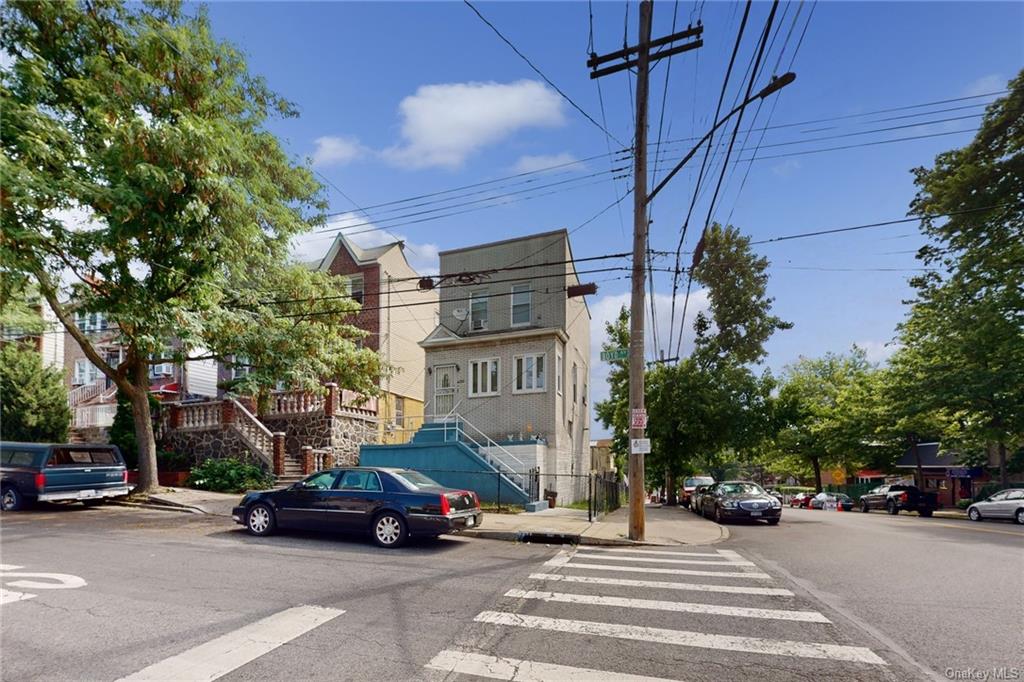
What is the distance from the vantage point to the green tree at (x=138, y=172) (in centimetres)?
1314

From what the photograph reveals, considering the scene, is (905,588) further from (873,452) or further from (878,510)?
(873,452)

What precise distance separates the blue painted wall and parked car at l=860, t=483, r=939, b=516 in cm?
2300

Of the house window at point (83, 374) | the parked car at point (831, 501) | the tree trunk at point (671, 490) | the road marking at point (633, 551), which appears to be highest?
the house window at point (83, 374)

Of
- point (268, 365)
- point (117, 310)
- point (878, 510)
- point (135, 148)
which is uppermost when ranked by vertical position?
point (135, 148)

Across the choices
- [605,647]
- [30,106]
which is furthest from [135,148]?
[605,647]

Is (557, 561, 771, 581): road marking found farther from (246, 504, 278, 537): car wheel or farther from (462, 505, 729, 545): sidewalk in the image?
(246, 504, 278, 537): car wheel

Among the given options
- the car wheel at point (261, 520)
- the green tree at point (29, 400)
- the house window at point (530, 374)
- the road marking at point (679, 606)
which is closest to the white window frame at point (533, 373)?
the house window at point (530, 374)

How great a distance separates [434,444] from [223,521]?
684cm

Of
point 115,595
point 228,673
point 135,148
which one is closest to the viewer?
point 228,673

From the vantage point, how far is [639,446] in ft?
44.0

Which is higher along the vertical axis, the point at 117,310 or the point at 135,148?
the point at 135,148

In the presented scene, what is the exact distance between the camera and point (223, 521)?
14438 millimetres

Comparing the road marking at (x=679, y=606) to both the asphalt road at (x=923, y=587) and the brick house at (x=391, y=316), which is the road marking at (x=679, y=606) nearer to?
the asphalt road at (x=923, y=587)

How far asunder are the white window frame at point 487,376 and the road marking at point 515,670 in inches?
695
